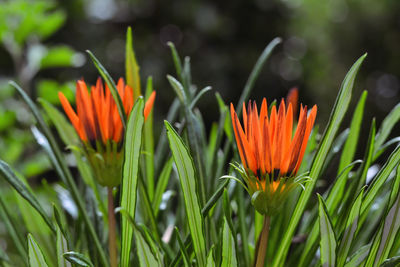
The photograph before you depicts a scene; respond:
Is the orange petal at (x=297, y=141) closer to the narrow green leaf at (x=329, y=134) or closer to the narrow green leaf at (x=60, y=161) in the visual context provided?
the narrow green leaf at (x=329, y=134)

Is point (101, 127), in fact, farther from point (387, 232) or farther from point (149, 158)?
point (387, 232)

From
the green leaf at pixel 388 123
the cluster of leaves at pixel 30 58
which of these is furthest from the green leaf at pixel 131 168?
the cluster of leaves at pixel 30 58

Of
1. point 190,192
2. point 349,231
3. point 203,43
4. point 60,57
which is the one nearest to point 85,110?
point 190,192

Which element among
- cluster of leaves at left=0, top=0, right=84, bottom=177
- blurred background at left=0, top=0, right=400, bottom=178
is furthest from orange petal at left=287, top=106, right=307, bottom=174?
blurred background at left=0, top=0, right=400, bottom=178

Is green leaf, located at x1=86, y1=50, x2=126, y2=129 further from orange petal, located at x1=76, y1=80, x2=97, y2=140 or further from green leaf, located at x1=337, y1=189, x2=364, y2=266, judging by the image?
green leaf, located at x1=337, y1=189, x2=364, y2=266

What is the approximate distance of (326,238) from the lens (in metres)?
0.29

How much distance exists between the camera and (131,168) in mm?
308

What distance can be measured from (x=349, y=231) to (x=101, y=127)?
207 millimetres

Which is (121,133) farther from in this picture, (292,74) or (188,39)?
(292,74)

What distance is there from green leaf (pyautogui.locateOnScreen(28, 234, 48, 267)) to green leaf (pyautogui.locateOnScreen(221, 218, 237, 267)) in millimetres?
122

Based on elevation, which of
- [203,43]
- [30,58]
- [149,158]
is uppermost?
[149,158]

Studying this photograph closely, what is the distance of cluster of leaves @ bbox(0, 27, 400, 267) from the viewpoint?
0.29 m

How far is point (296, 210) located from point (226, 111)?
12 cm

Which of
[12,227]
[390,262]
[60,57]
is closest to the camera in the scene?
[390,262]
